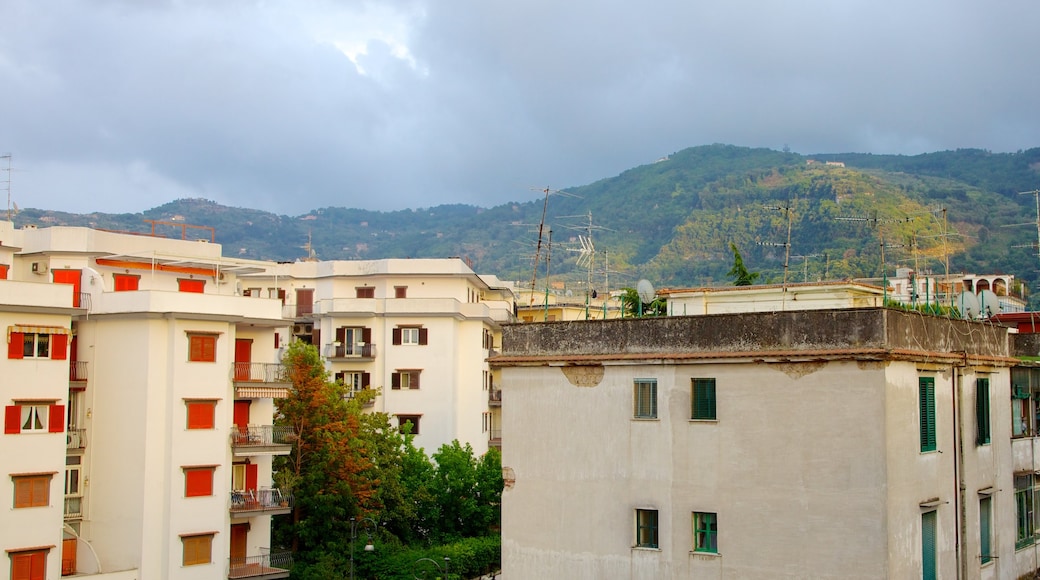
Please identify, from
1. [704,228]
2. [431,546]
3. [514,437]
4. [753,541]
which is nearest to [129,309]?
[431,546]

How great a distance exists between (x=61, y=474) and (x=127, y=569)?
4009 mm

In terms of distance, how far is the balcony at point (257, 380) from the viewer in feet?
139

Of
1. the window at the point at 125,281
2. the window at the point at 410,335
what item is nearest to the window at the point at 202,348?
the window at the point at 125,281

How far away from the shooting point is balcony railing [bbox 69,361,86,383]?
39656mm

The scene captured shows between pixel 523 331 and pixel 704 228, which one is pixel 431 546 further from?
pixel 704 228

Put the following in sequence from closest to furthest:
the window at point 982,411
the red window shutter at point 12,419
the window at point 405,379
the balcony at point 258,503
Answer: the window at point 982,411
the red window shutter at point 12,419
the balcony at point 258,503
the window at point 405,379

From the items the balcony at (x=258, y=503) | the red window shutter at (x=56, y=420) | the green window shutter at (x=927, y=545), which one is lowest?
the balcony at (x=258, y=503)

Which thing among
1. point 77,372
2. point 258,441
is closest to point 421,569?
point 258,441

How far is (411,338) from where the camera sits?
194 feet

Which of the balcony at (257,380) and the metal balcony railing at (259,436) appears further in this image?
the balcony at (257,380)

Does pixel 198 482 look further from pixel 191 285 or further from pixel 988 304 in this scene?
pixel 988 304

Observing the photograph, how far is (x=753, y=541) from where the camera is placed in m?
21.3

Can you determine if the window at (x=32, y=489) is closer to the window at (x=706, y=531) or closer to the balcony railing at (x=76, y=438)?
the balcony railing at (x=76, y=438)

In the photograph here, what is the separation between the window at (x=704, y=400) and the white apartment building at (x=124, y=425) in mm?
23153
